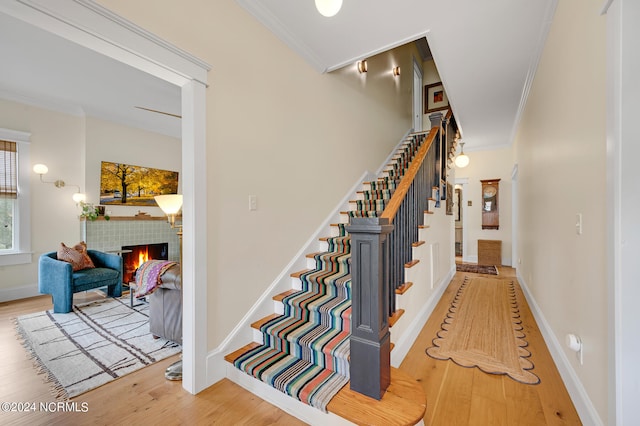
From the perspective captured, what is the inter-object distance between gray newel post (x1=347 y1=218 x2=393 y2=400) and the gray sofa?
163cm

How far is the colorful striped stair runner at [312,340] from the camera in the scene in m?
1.65

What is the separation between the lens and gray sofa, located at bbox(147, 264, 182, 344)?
2346mm

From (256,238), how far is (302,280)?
0.62 meters

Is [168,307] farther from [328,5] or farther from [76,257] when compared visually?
[328,5]

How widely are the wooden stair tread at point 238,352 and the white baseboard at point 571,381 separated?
2.08 metres

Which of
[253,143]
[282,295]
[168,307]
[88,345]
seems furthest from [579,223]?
[88,345]

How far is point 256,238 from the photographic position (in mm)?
2299

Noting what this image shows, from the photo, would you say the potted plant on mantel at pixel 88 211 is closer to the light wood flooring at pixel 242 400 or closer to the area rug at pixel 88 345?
the area rug at pixel 88 345

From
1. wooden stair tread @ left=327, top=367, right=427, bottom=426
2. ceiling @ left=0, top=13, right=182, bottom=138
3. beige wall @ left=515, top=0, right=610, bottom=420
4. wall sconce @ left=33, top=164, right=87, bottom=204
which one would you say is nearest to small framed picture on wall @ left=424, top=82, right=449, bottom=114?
beige wall @ left=515, top=0, right=610, bottom=420

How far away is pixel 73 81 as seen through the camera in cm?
350

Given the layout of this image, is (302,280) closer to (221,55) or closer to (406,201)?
(406,201)

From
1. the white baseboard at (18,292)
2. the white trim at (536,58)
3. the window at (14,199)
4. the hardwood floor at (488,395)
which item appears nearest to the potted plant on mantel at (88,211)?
the window at (14,199)

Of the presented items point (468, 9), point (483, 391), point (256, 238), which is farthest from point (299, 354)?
point (468, 9)

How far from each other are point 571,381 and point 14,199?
6644mm
